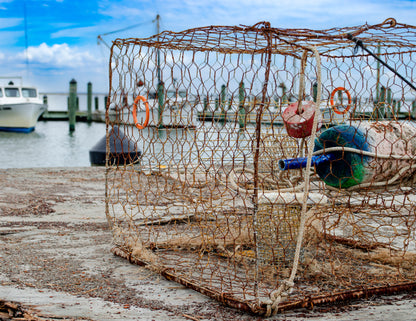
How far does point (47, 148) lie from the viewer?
26.5 m

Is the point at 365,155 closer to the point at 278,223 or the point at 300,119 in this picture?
the point at 300,119

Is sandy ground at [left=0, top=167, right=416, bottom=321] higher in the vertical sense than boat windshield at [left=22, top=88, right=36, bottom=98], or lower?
lower

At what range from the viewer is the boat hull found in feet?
96.7

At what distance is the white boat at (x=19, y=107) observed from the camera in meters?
28.7

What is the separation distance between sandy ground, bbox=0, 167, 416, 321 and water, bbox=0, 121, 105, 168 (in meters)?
14.7

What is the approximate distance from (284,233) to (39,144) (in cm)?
2690

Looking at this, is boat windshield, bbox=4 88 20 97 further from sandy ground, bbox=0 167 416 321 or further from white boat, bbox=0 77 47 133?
sandy ground, bbox=0 167 416 321

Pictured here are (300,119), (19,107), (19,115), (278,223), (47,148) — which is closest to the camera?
(300,119)

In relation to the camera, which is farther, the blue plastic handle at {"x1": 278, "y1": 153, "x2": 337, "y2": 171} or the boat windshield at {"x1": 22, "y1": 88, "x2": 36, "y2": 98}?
the boat windshield at {"x1": 22, "y1": 88, "x2": 36, "y2": 98}

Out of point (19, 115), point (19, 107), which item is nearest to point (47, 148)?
point (19, 107)

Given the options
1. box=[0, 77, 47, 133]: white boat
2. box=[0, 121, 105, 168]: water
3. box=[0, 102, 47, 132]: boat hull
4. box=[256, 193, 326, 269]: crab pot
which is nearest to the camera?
box=[256, 193, 326, 269]: crab pot

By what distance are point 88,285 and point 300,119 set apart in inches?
67.6

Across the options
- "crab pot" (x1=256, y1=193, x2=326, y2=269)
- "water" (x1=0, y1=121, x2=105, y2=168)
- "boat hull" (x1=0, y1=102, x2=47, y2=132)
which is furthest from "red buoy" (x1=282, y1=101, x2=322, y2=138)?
"boat hull" (x1=0, y1=102, x2=47, y2=132)

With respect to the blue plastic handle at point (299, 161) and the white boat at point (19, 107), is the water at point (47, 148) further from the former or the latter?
the blue plastic handle at point (299, 161)
